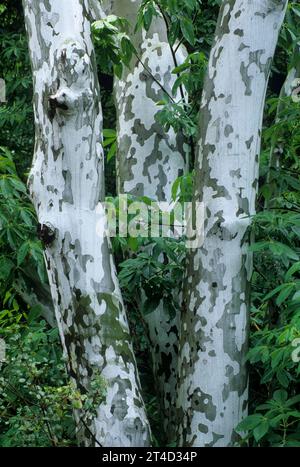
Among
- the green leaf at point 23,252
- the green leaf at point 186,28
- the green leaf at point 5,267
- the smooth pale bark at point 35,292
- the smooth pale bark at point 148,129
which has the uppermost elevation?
the green leaf at point 186,28

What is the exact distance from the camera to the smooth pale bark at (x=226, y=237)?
402 centimetres

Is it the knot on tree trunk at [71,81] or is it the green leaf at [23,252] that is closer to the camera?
the knot on tree trunk at [71,81]

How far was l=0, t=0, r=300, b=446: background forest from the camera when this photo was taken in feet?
12.5

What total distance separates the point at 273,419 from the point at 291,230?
0.99m

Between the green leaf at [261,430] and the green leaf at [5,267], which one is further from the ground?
the green leaf at [5,267]

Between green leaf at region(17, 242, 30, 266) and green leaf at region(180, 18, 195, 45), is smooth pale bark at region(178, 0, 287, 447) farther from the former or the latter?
green leaf at region(17, 242, 30, 266)

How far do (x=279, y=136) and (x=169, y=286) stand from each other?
957 millimetres

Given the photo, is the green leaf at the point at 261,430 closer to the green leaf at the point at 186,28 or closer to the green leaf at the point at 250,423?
the green leaf at the point at 250,423

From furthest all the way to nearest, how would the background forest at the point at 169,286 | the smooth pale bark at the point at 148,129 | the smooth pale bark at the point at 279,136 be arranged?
the smooth pale bark at the point at 148,129 → the smooth pale bark at the point at 279,136 → the background forest at the point at 169,286

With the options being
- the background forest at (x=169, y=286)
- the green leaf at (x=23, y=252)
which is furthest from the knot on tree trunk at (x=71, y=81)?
the green leaf at (x=23, y=252)

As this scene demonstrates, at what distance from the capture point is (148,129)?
17.3 ft

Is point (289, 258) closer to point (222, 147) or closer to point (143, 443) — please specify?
point (222, 147)

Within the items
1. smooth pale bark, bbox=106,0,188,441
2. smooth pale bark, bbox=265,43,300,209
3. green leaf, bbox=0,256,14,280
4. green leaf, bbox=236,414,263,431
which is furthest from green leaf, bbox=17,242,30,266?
green leaf, bbox=236,414,263,431

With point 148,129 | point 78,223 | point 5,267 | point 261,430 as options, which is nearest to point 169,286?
point 78,223
